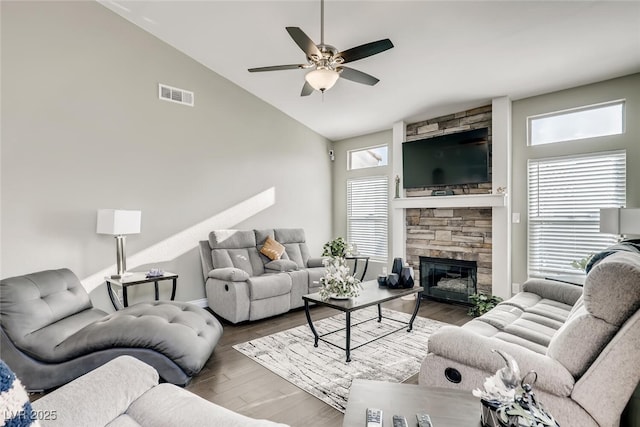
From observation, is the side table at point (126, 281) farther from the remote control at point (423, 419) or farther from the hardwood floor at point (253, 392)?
the remote control at point (423, 419)

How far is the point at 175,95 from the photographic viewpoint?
176 inches

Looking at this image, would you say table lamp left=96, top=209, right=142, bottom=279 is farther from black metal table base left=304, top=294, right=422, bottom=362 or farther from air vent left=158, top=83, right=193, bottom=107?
black metal table base left=304, top=294, right=422, bottom=362

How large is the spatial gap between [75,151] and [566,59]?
210 inches

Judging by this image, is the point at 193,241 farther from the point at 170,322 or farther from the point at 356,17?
the point at 356,17

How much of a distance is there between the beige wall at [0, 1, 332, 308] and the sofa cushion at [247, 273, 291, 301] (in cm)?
116

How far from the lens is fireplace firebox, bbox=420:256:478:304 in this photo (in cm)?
482

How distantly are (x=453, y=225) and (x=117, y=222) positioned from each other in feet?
14.3

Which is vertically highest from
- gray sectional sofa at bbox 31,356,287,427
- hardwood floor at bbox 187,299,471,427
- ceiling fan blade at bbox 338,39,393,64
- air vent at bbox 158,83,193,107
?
air vent at bbox 158,83,193,107

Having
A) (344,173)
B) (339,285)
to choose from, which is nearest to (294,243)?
(344,173)

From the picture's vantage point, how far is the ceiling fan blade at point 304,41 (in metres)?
2.54

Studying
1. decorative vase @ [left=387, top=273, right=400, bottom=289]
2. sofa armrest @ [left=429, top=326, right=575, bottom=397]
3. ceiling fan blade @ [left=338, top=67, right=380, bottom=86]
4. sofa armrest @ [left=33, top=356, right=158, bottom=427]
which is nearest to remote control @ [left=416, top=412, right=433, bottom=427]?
sofa armrest @ [left=429, top=326, right=575, bottom=397]

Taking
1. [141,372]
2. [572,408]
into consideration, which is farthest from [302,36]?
[572,408]

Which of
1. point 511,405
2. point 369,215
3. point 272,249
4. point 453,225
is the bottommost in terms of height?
point 511,405

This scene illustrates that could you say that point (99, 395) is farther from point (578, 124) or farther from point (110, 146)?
point (578, 124)
